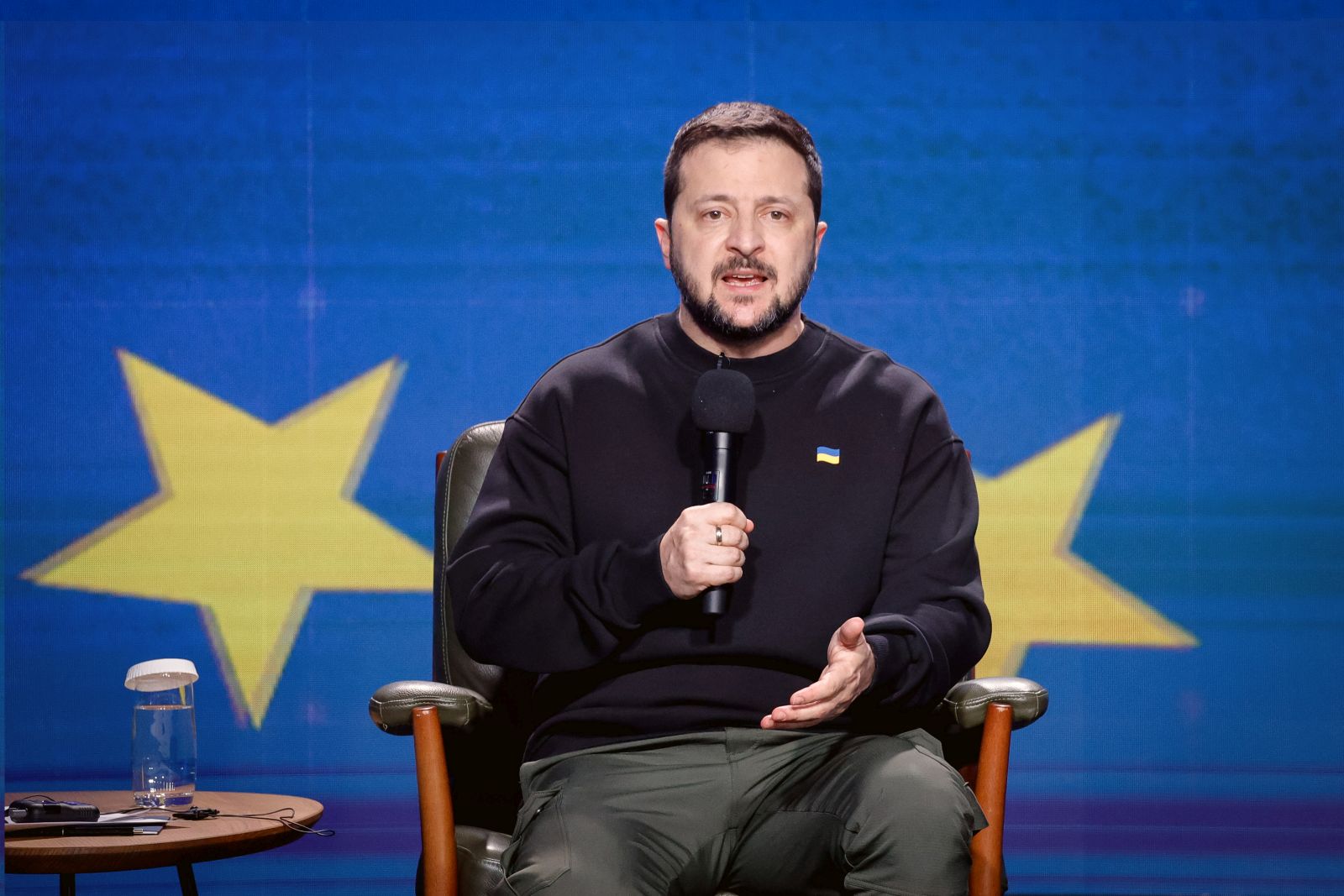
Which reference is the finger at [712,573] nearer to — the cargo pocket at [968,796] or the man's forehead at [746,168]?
the cargo pocket at [968,796]

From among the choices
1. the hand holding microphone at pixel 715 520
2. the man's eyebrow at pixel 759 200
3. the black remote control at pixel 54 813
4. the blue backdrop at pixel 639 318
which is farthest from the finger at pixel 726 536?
the blue backdrop at pixel 639 318

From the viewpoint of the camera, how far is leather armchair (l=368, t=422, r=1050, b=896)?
1790mm

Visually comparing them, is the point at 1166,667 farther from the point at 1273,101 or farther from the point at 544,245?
the point at 544,245

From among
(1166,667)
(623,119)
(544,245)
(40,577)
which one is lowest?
(1166,667)

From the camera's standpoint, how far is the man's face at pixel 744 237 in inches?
75.7

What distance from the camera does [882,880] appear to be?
4.88ft

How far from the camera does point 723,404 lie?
63.8 inches

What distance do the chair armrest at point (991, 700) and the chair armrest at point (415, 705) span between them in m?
0.66

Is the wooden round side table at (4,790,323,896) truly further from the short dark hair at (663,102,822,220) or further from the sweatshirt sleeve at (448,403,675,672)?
the short dark hair at (663,102,822,220)

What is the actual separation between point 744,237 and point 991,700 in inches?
28.3

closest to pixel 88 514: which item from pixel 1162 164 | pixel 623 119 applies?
pixel 623 119

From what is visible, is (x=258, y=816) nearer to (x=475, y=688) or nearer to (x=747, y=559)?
(x=475, y=688)

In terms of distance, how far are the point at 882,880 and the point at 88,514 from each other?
7.62 feet

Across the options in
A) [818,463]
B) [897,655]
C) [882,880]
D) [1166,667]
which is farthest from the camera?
[1166,667]
